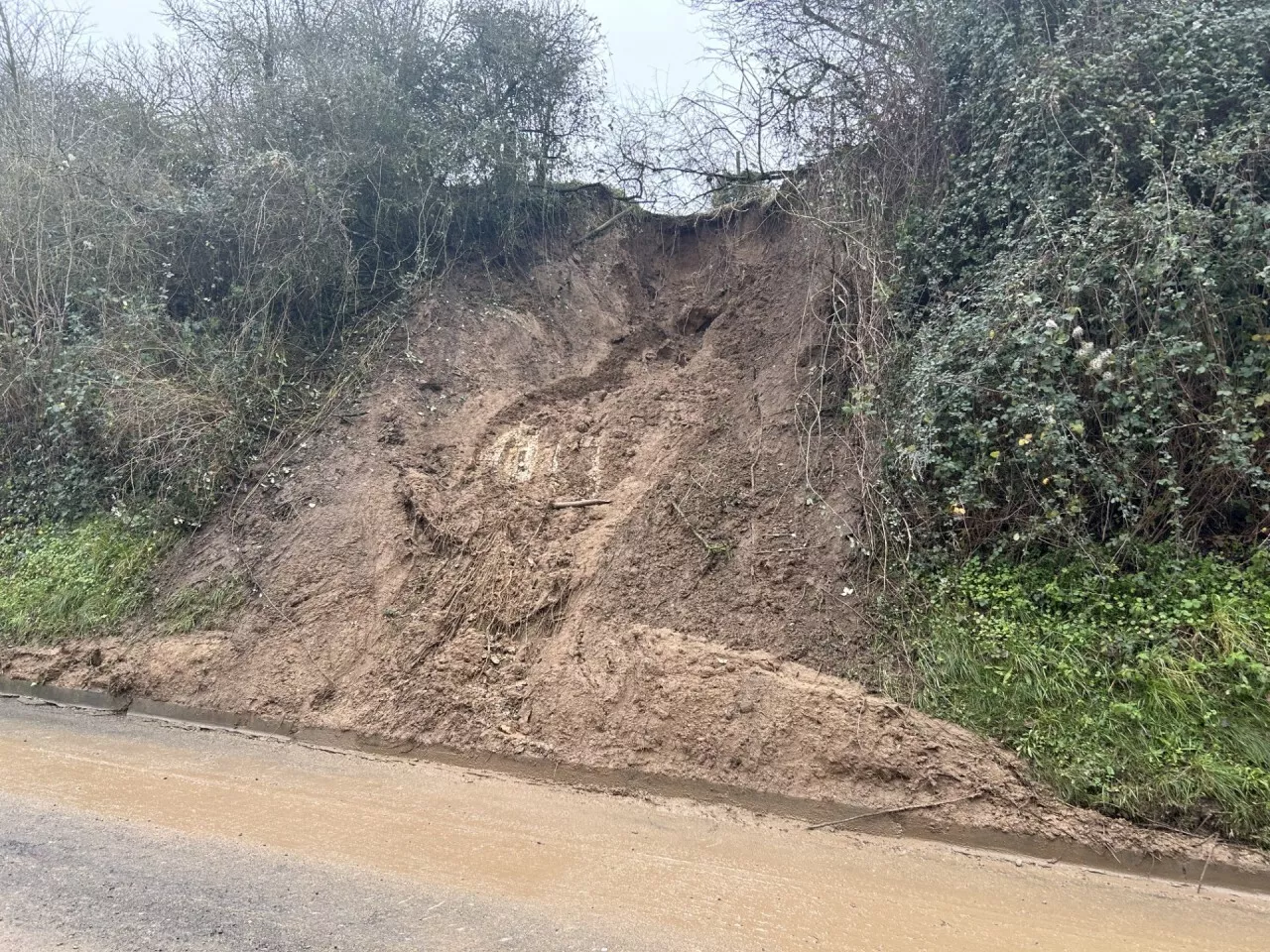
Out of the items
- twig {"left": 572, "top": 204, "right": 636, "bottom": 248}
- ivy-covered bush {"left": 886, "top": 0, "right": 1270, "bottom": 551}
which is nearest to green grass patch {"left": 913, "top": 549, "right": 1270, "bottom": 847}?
ivy-covered bush {"left": 886, "top": 0, "right": 1270, "bottom": 551}

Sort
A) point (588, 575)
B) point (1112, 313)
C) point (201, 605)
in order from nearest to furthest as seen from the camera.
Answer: point (1112, 313) < point (588, 575) < point (201, 605)

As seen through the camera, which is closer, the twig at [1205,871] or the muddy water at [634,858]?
the muddy water at [634,858]

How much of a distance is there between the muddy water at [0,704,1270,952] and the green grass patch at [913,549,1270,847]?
0.56m

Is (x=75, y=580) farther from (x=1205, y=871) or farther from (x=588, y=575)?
(x=1205, y=871)

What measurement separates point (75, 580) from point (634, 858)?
22.1 ft

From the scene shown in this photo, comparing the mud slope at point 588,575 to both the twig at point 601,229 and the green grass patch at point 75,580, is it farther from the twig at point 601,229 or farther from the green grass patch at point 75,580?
the twig at point 601,229

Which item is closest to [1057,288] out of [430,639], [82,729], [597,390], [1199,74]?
[1199,74]

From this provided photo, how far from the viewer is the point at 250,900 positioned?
396 centimetres

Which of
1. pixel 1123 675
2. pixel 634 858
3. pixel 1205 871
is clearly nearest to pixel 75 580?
pixel 634 858

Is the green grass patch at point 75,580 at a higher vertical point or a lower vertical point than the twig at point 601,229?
lower

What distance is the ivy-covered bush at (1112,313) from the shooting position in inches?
219

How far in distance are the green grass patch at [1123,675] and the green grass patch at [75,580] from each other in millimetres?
7556

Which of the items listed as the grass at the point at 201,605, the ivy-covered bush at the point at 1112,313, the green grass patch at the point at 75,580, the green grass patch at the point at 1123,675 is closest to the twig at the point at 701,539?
the ivy-covered bush at the point at 1112,313

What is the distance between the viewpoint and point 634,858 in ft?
15.0
